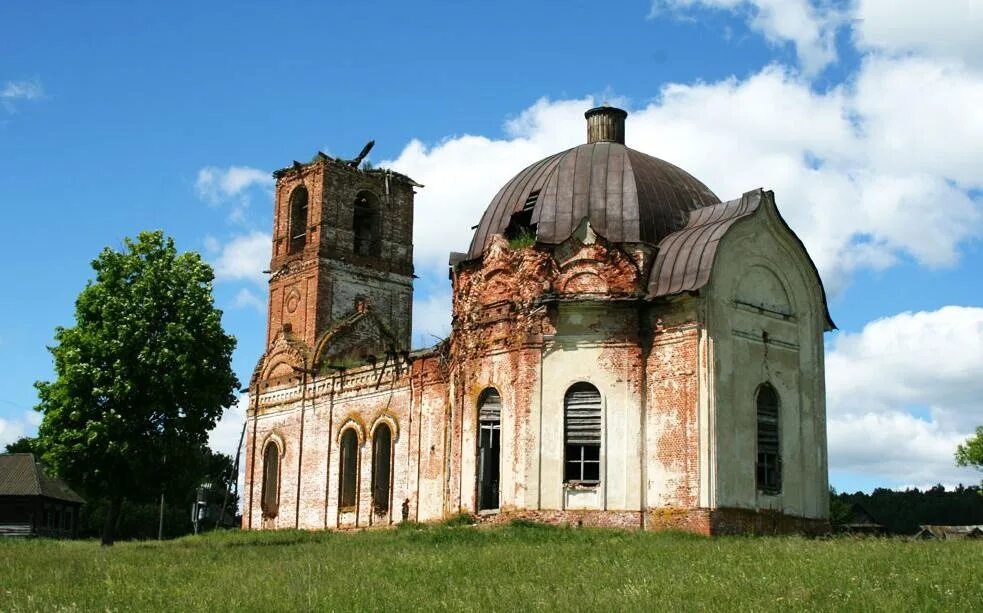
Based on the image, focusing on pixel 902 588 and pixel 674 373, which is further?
pixel 674 373

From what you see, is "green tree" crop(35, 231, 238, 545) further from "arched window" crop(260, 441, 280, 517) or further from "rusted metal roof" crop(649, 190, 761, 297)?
"rusted metal roof" crop(649, 190, 761, 297)

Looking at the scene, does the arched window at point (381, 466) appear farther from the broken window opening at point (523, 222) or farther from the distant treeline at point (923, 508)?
the distant treeline at point (923, 508)

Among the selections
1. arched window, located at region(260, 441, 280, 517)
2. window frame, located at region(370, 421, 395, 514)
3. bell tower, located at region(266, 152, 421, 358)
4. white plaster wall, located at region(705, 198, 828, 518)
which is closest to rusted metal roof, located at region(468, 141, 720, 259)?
white plaster wall, located at region(705, 198, 828, 518)

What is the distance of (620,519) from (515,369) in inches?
152

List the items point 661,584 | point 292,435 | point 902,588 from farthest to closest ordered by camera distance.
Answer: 1. point 292,435
2. point 661,584
3. point 902,588

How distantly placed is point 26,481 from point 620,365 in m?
33.3

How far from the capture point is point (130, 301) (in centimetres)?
2730

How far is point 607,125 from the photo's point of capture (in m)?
29.0

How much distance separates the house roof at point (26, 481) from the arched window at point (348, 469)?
20.6 m

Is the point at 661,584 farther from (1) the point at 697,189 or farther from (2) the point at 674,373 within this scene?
(1) the point at 697,189

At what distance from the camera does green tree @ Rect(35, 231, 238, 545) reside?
26422 millimetres

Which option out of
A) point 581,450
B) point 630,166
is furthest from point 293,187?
point 581,450

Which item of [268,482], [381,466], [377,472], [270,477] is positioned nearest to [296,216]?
[270,477]

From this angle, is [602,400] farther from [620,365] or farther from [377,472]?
[377,472]
